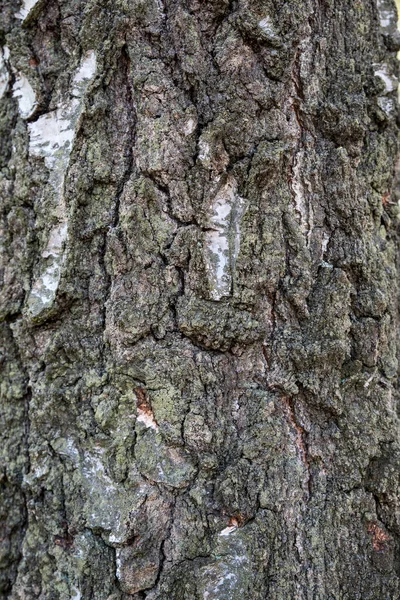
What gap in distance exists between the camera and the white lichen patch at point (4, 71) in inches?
44.0

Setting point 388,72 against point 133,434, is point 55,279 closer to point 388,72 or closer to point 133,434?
point 133,434

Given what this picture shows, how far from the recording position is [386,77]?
1161mm

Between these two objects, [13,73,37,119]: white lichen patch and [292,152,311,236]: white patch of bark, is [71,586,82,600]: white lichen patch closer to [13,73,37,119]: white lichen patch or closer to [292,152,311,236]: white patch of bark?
[292,152,311,236]: white patch of bark

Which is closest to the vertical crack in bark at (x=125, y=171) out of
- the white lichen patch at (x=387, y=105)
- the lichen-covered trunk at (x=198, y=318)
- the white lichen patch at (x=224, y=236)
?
the lichen-covered trunk at (x=198, y=318)

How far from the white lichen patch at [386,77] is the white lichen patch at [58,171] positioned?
2.04 ft

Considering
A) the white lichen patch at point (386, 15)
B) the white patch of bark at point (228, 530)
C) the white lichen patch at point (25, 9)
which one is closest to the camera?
the white patch of bark at point (228, 530)

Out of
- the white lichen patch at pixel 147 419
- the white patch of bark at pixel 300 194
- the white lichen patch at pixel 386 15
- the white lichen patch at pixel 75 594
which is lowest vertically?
the white lichen patch at pixel 75 594

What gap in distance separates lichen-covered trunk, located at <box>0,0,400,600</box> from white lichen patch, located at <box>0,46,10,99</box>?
0.24 ft

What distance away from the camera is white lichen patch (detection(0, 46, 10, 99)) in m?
1.12

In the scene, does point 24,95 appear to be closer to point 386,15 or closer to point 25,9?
point 25,9

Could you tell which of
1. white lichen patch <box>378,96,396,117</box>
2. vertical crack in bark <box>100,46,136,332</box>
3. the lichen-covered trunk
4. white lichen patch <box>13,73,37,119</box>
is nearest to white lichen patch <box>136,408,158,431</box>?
the lichen-covered trunk

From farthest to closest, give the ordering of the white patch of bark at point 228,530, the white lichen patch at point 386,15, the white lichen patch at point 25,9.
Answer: the white lichen patch at point 386,15 → the white lichen patch at point 25,9 → the white patch of bark at point 228,530

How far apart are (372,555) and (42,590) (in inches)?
25.6

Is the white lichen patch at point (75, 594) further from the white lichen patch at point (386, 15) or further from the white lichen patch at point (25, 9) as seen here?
the white lichen patch at point (386, 15)
